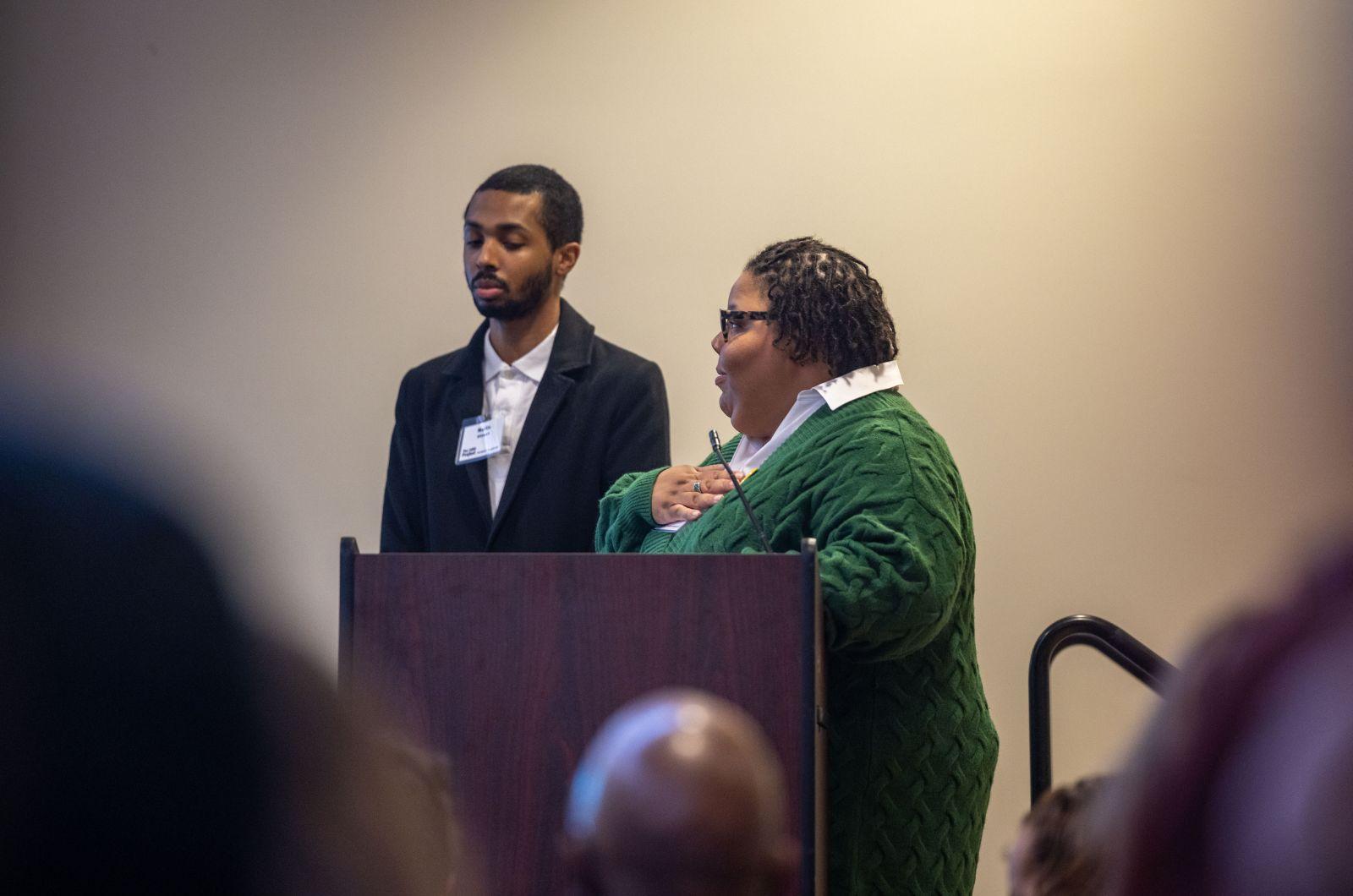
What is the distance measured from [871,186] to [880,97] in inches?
11.0

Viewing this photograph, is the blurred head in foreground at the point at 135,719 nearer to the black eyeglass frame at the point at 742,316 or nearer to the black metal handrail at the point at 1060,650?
the black eyeglass frame at the point at 742,316

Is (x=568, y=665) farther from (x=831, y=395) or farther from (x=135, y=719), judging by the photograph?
(x=135, y=719)

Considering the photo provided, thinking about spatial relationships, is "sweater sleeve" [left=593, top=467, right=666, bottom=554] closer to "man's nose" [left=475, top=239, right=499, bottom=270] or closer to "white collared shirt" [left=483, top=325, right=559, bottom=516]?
"white collared shirt" [left=483, top=325, right=559, bottom=516]

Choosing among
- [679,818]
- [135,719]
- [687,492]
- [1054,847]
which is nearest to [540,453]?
[687,492]

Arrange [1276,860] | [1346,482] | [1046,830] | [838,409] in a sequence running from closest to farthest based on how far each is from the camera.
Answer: [1276,860], [1046,830], [838,409], [1346,482]

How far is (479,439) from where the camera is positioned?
140 inches

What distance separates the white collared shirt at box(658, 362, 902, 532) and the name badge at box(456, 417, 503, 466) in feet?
3.67

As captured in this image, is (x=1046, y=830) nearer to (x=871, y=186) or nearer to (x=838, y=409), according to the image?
(x=838, y=409)

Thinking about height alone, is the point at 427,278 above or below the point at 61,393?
above

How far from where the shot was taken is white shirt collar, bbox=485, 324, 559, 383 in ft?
12.0

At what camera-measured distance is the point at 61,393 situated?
0.38 meters

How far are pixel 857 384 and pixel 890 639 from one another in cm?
50

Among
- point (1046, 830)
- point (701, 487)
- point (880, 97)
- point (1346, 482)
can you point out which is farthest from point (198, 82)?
point (1046, 830)

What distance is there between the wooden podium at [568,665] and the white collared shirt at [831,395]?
20.9 inches
